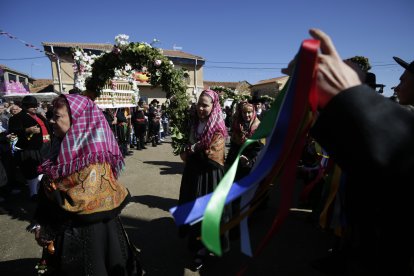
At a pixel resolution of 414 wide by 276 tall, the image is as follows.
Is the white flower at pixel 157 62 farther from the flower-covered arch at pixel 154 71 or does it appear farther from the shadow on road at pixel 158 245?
the shadow on road at pixel 158 245

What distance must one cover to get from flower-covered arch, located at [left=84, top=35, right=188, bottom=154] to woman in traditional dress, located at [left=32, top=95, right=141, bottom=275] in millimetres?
1611

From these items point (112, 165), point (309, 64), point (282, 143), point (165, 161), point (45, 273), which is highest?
point (309, 64)

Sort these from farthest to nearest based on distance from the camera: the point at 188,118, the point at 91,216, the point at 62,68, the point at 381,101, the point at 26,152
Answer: the point at 62,68 < the point at 26,152 < the point at 188,118 < the point at 91,216 < the point at 381,101

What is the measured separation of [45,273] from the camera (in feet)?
8.06

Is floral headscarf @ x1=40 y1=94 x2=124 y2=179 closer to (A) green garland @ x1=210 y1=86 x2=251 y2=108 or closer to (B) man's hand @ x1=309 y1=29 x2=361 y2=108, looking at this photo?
(B) man's hand @ x1=309 y1=29 x2=361 y2=108

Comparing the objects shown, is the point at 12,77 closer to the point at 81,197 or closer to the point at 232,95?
the point at 232,95

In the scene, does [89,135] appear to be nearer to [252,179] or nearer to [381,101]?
[252,179]

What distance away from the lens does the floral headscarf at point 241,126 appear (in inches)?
171

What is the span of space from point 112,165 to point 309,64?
2.09 metres

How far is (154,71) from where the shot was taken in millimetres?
4305

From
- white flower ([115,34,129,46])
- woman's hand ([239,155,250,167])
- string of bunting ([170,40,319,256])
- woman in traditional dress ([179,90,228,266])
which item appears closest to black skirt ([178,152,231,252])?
woman in traditional dress ([179,90,228,266])

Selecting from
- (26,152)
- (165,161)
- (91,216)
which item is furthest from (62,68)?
(91,216)

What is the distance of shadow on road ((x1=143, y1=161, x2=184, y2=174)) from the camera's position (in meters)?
7.83

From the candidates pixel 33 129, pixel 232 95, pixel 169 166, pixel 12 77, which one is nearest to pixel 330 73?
pixel 33 129
